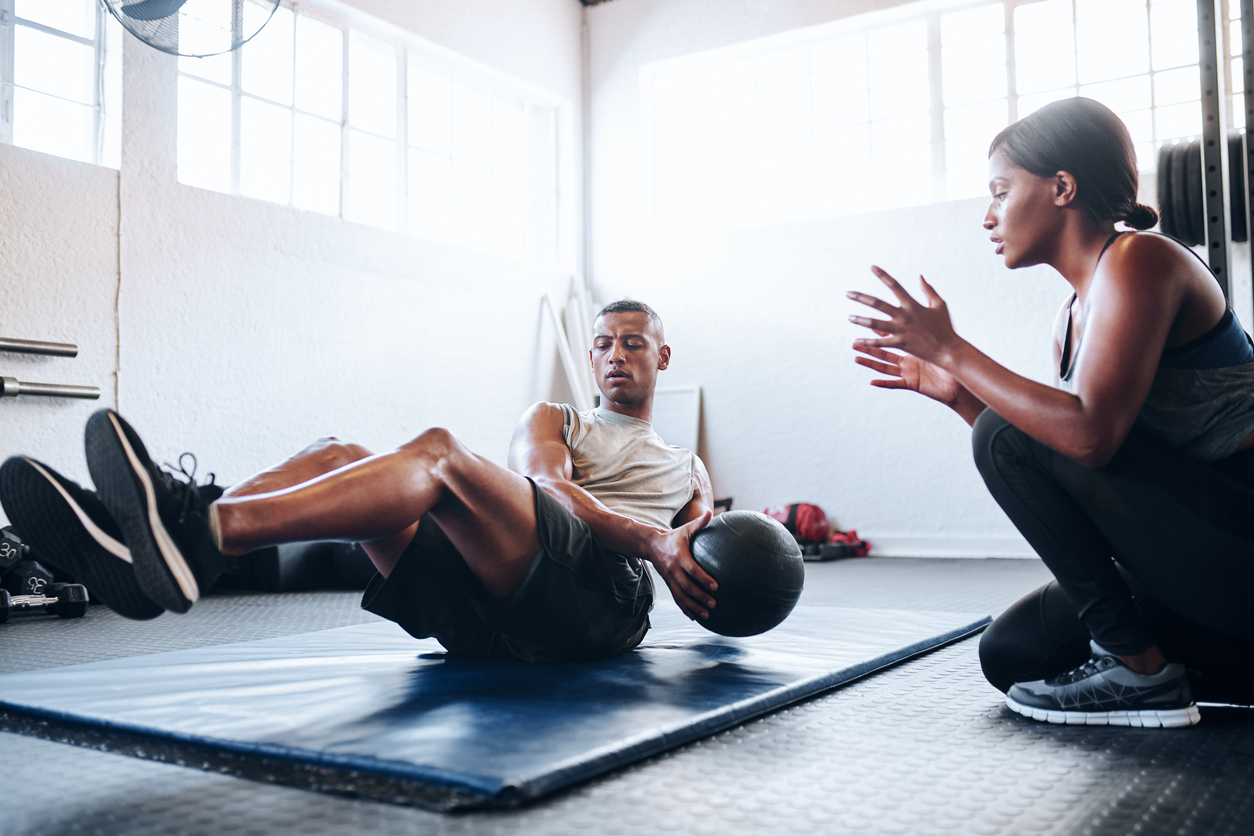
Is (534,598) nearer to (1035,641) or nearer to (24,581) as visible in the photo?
(1035,641)

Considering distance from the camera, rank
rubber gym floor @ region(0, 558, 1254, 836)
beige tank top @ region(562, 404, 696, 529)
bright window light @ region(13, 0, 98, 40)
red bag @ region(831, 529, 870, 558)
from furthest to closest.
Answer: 1. red bag @ region(831, 529, 870, 558)
2. bright window light @ region(13, 0, 98, 40)
3. beige tank top @ region(562, 404, 696, 529)
4. rubber gym floor @ region(0, 558, 1254, 836)

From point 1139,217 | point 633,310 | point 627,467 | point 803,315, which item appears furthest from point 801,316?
point 1139,217

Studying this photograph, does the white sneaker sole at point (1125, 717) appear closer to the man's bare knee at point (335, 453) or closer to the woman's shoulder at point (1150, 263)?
the woman's shoulder at point (1150, 263)

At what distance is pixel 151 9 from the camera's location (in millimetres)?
3416

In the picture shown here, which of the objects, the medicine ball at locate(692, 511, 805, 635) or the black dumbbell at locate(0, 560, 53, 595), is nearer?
the medicine ball at locate(692, 511, 805, 635)

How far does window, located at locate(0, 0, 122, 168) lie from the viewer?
4.27 metres

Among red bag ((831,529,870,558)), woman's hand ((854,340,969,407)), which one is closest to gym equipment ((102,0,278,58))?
woman's hand ((854,340,969,407))

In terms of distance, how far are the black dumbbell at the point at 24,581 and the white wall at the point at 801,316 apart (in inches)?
172

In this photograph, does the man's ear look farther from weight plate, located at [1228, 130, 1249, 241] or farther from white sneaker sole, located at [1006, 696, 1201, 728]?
weight plate, located at [1228, 130, 1249, 241]

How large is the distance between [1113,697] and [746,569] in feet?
2.34

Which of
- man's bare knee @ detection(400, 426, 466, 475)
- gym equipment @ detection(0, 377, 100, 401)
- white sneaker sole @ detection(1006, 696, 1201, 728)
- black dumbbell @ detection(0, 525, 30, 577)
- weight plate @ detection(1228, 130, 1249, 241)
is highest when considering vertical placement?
weight plate @ detection(1228, 130, 1249, 241)

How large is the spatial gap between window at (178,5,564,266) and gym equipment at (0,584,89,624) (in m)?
2.27

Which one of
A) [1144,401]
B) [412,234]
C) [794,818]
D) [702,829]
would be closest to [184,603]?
[702,829]

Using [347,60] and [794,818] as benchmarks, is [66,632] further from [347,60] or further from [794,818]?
[347,60]
